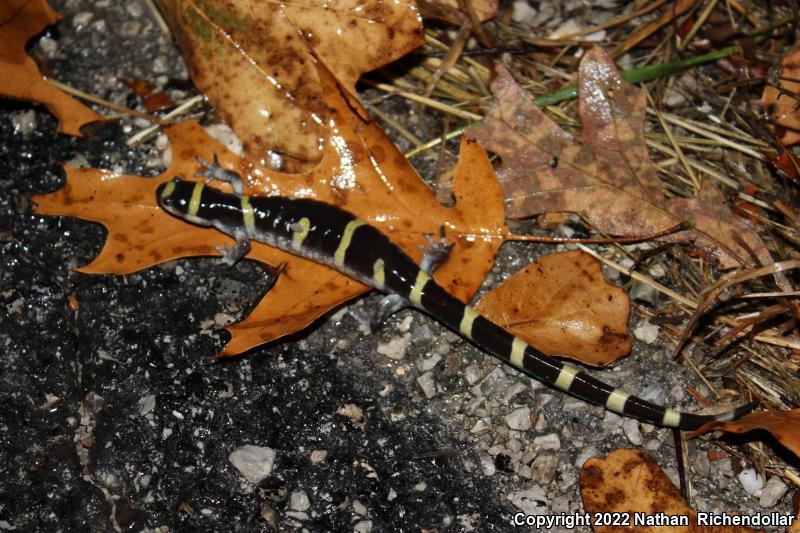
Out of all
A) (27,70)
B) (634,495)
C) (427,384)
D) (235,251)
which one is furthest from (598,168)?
(27,70)

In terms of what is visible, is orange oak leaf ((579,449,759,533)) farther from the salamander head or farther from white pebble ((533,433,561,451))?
the salamander head

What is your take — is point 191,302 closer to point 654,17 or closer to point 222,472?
point 222,472

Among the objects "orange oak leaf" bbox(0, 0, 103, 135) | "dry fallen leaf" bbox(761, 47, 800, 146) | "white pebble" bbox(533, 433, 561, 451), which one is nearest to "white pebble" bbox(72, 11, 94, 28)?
"orange oak leaf" bbox(0, 0, 103, 135)

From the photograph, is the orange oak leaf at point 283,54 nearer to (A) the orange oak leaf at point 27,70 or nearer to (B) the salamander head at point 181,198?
(B) the salamander head at point 181,198

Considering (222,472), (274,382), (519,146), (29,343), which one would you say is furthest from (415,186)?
(29,343)
